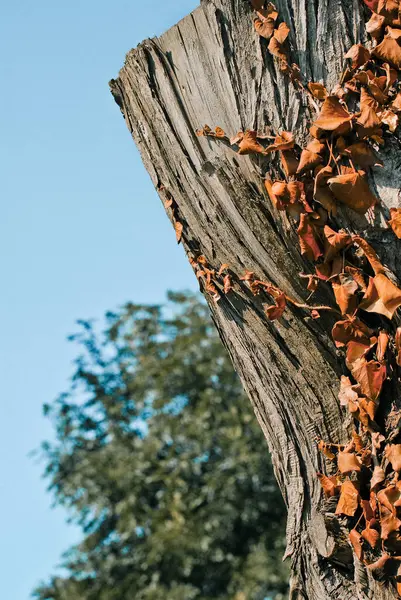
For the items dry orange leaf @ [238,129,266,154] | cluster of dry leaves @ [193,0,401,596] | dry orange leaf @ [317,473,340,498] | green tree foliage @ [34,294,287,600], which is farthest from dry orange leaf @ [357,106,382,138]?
green tree foliage @ [34,294,287,600]

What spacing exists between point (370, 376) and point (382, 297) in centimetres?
17

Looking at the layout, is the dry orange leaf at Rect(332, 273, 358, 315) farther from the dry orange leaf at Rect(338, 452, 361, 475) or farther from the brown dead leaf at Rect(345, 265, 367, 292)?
the dry orange leaf at Rect(338, 452, 361, 475)

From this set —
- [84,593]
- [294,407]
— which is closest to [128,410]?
[84,593]

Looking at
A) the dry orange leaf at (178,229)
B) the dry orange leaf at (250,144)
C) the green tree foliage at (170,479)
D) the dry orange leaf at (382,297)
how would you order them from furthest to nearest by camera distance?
the green tree foliage at (170,479) < the dry orange leaf at (178,229) < the dry orange leaf at (250,144) < the dry orange leaf at (382,297)

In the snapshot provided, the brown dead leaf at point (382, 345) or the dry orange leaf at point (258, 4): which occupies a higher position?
the dry orange leaf at point (258, 4)

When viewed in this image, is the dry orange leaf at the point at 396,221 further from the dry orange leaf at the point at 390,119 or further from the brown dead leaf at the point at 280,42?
the brown dead leaf at the point at 280,42

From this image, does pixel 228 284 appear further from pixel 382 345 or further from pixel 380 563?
pixel 380 563

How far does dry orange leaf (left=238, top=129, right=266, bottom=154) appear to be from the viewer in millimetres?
1676

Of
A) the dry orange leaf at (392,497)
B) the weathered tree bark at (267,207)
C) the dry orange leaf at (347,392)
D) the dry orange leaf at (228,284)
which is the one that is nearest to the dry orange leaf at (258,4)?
the weathered tree bark at (267,207)

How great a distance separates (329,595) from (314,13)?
1.27 metres

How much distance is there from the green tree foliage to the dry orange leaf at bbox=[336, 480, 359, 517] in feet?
27.1

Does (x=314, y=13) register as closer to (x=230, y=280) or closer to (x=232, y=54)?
(x=232, y=54)

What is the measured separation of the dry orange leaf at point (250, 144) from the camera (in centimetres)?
168

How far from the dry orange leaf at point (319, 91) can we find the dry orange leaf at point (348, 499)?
81 centimetres
